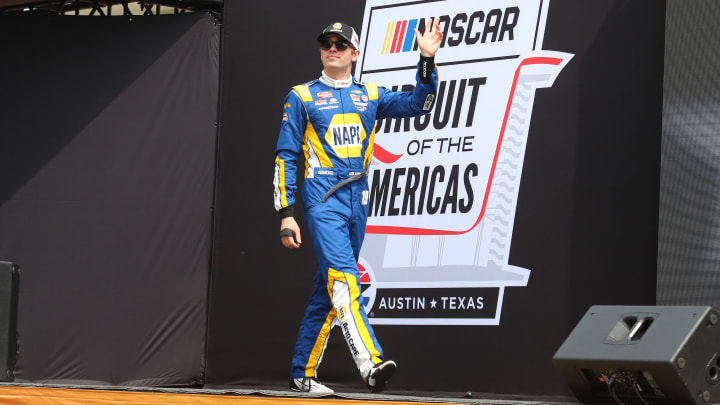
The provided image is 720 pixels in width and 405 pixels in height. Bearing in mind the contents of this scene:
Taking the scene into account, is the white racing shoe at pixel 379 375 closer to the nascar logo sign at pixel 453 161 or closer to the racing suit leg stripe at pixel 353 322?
the racing suit leg stripe at pixel 353 322

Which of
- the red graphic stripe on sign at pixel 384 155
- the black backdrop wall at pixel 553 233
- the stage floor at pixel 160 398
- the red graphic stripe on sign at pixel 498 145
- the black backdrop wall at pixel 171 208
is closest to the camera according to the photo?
the stage floor at pixel 160 398

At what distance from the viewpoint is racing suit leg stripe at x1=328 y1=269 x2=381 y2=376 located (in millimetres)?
4391

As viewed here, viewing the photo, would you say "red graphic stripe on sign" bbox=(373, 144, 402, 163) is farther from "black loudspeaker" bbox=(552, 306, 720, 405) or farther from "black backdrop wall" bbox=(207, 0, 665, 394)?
"black loudspeaker" bbox=(552, 306, 720, 405)

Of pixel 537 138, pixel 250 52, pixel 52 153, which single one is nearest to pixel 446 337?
pixel 537 138

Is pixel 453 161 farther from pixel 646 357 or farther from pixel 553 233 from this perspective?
pixel 646 357

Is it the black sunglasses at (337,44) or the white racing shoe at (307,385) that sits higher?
the black sunglasses at (337,44)

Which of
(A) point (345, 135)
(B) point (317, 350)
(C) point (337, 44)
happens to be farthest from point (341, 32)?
(B) point (317, 350)

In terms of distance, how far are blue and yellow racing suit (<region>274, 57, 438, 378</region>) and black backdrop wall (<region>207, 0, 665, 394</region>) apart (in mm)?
1306

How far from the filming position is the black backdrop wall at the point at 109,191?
6887 millimetres

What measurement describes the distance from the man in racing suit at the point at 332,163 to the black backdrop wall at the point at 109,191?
2.18 metres

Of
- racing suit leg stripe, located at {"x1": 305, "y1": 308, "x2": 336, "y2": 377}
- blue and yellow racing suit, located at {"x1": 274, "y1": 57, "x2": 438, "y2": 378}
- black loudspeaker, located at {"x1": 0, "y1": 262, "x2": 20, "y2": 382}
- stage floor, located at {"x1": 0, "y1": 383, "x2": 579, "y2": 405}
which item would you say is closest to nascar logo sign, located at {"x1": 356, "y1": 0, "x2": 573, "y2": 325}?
blue and yellow racing suit, located at {"x1": 274, "y1": 57, "x2": 438, "y2": 378}

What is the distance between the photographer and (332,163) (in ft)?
15.6

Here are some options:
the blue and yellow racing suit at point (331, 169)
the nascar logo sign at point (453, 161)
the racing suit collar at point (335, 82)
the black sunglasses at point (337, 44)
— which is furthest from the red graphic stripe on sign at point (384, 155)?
the black sunglasses at point (337, 44)

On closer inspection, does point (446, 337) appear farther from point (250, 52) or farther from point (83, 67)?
point (83, 67)
